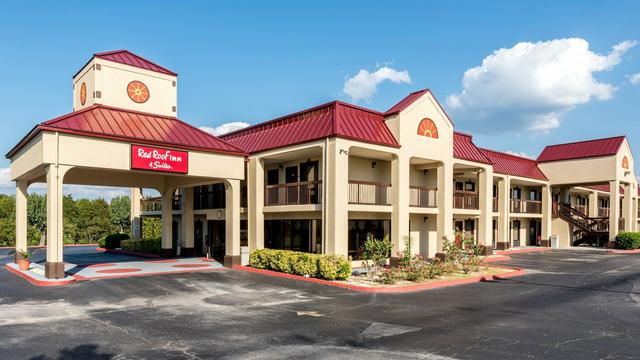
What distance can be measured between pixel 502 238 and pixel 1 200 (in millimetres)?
56715

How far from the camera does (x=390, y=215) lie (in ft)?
80.5

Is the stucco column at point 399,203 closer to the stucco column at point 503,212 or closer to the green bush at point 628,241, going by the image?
the stucco column at point 503,212

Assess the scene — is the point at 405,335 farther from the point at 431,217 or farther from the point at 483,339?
the point at 431,217

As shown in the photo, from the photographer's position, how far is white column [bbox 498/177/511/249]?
113 feet

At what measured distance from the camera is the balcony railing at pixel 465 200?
92.5ft

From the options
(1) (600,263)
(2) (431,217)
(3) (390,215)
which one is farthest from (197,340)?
(1) (600,263)

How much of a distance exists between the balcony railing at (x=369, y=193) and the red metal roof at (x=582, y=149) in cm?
2337

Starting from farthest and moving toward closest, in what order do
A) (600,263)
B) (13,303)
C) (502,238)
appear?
(502,238) → (600,263) → (13,303)

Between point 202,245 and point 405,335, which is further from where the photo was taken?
point 202,245

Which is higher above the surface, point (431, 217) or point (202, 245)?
point (431, 217)

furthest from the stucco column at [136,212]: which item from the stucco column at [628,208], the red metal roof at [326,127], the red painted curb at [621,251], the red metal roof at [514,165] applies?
the stucco column at [628,208]

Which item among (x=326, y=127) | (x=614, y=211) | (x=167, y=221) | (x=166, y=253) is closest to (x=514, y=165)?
(x=614, y=211)

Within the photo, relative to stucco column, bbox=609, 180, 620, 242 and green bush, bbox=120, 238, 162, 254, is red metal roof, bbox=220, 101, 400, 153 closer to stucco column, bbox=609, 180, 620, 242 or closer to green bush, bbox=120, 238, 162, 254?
green bush, bbox=120, 238, 162, 254

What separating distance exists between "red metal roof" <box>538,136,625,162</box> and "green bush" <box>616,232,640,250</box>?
257 inches
